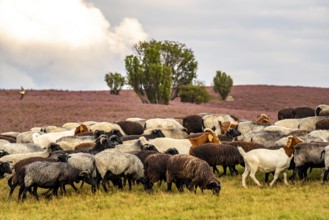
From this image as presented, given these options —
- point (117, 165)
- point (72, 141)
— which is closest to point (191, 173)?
point (117, 165)

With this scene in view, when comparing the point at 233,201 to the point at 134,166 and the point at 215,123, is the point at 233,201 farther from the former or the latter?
the point at 215,123

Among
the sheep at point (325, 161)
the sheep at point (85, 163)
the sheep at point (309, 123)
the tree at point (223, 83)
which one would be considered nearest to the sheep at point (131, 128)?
the sheep at point (309, 123)

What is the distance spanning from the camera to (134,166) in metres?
17.1

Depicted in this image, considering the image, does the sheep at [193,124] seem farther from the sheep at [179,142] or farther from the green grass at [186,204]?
the green grass at [186,204]

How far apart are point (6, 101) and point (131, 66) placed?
625 inches

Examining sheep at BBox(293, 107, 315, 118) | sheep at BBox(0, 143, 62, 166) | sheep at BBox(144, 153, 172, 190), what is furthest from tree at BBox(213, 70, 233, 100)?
sheep at BBox(144, 153, 172, 190)

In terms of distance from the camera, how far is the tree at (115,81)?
227 ft

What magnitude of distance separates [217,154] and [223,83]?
187ft

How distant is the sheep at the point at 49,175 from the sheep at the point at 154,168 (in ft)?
5.85

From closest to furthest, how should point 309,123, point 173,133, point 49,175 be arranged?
point 49,175 → point 309,123 → point 173,133

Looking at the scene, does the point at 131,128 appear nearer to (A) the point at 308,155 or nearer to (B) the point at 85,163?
(B) the point at 85,163

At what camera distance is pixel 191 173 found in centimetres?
1633

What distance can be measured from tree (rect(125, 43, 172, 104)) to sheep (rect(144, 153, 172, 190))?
42.6 meters

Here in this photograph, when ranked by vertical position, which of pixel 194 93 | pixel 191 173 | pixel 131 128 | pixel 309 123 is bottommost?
pixel 191 173
